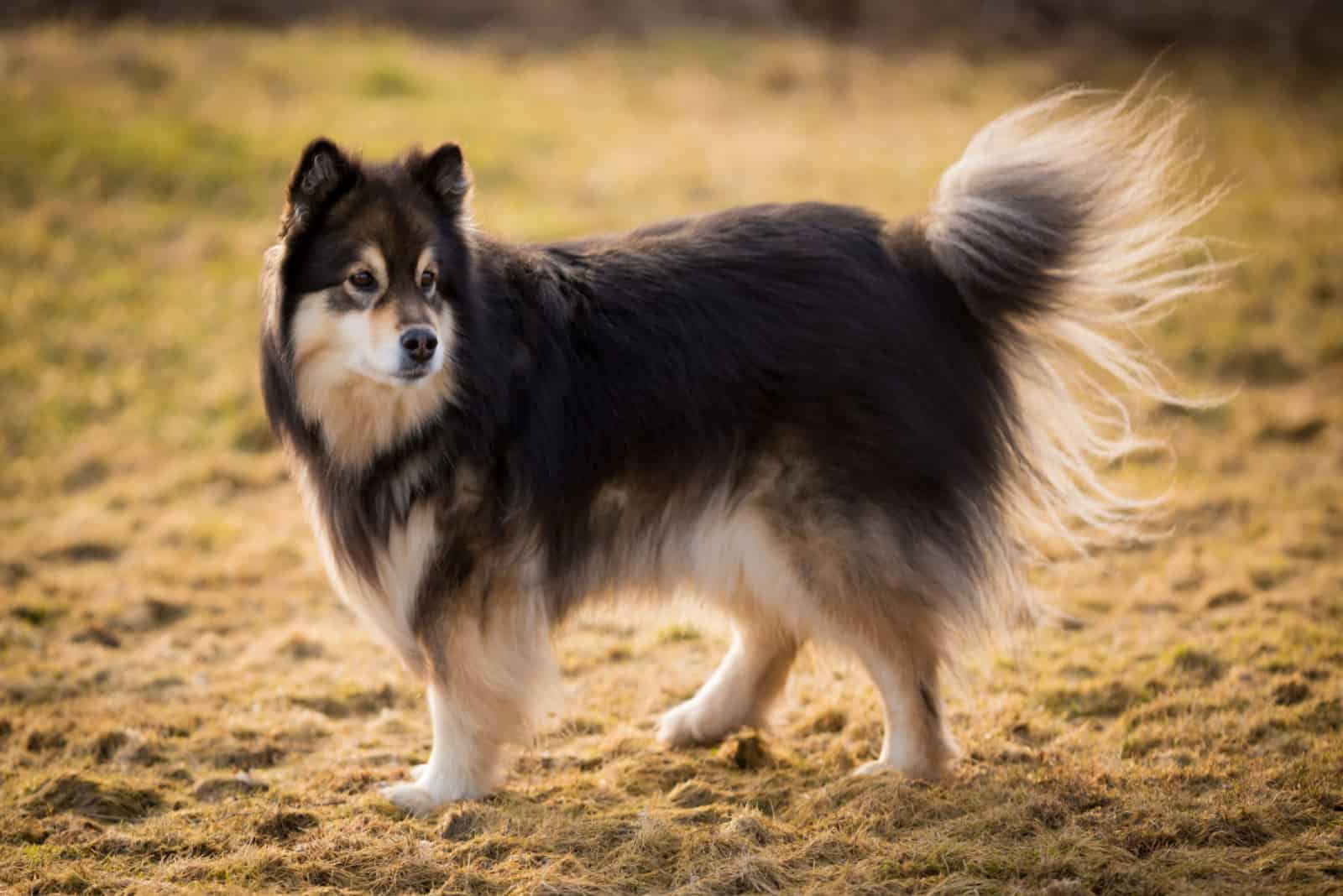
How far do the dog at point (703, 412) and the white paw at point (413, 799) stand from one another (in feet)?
0.04

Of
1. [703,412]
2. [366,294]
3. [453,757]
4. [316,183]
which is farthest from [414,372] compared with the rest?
[453,757]

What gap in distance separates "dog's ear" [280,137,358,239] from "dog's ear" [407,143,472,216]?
8.7 inches

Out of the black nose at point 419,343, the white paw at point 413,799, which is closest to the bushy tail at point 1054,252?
the black nose at point 419,343

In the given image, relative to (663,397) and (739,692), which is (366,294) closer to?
(663,397)

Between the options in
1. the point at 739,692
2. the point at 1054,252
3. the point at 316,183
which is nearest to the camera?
the point at 316,183

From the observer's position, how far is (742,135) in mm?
13039

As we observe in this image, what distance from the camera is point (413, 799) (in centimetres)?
426

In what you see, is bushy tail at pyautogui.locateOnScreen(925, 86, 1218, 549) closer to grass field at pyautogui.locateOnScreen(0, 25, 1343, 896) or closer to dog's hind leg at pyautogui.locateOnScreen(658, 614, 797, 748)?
grass field at pyautogui.locateOnScreen(0, 25, 1343, 896)

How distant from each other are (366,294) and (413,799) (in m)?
1.67

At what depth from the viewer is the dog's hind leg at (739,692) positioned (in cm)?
473

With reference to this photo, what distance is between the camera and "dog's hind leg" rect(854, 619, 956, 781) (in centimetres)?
425

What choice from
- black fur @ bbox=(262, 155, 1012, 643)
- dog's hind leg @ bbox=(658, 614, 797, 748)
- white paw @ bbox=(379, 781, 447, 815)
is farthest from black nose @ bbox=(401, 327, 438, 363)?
dog's hind leg @ bbox=(658, 614, 797, 748)

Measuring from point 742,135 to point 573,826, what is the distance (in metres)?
10.1

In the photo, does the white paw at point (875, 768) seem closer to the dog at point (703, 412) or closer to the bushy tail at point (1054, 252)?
the dog at point (703, 412)
